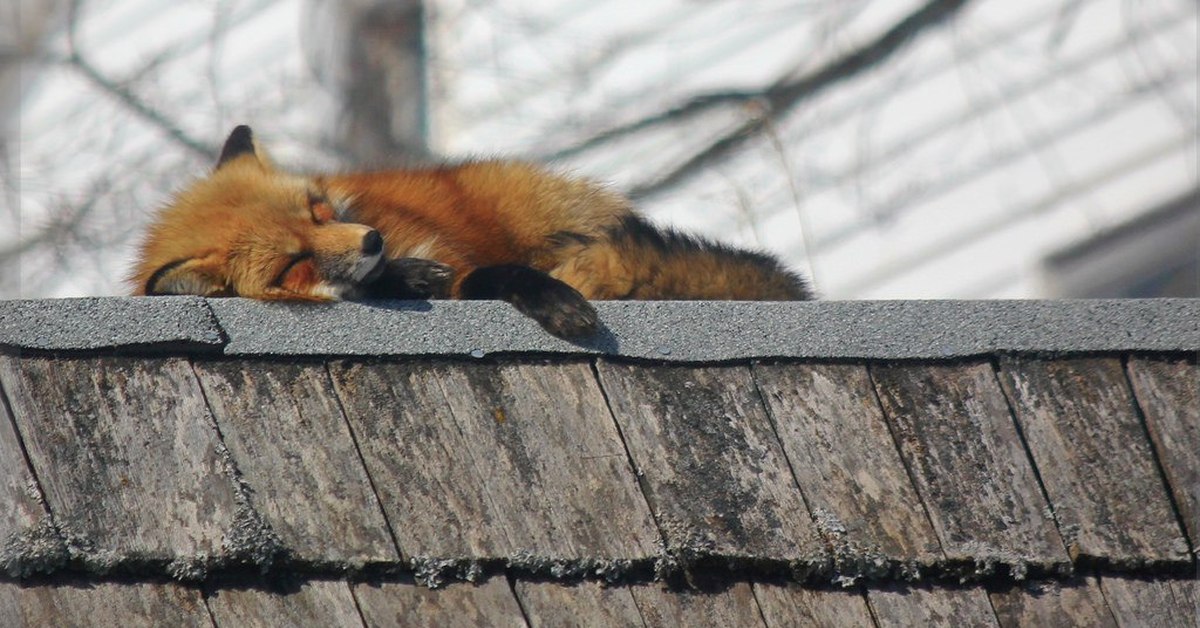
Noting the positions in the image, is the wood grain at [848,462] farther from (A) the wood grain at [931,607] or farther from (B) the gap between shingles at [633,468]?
(B) the gap between shingles at [633,468]

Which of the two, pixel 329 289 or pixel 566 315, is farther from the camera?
pixel 329 289

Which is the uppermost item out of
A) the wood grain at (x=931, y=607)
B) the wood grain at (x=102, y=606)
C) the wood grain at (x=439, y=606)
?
the wood grain at (x=102, y=606)

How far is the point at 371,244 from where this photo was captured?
3291 mm

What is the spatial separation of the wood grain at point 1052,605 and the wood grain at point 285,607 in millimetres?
1023

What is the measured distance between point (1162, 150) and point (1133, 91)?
339 millimetres

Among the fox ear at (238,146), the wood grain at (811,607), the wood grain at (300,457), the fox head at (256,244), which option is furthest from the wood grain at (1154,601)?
the fox ear at (238,146)

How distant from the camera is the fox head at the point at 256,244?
3328 mm

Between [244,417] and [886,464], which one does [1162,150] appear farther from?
[244,417]

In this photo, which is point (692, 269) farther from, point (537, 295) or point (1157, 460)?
point (1157, 460)

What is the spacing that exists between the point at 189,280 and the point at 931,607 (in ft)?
7.54

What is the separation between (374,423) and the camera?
6.60 ft

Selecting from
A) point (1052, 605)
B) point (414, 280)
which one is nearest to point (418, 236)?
point (414, 280)

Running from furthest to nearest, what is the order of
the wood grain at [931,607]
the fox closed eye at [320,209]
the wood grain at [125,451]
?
the fox closed eye at [320,209] < the wood grain at [931,607] < the wood grain at [125,451]

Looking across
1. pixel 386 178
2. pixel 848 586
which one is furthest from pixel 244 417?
pixel 386 178
